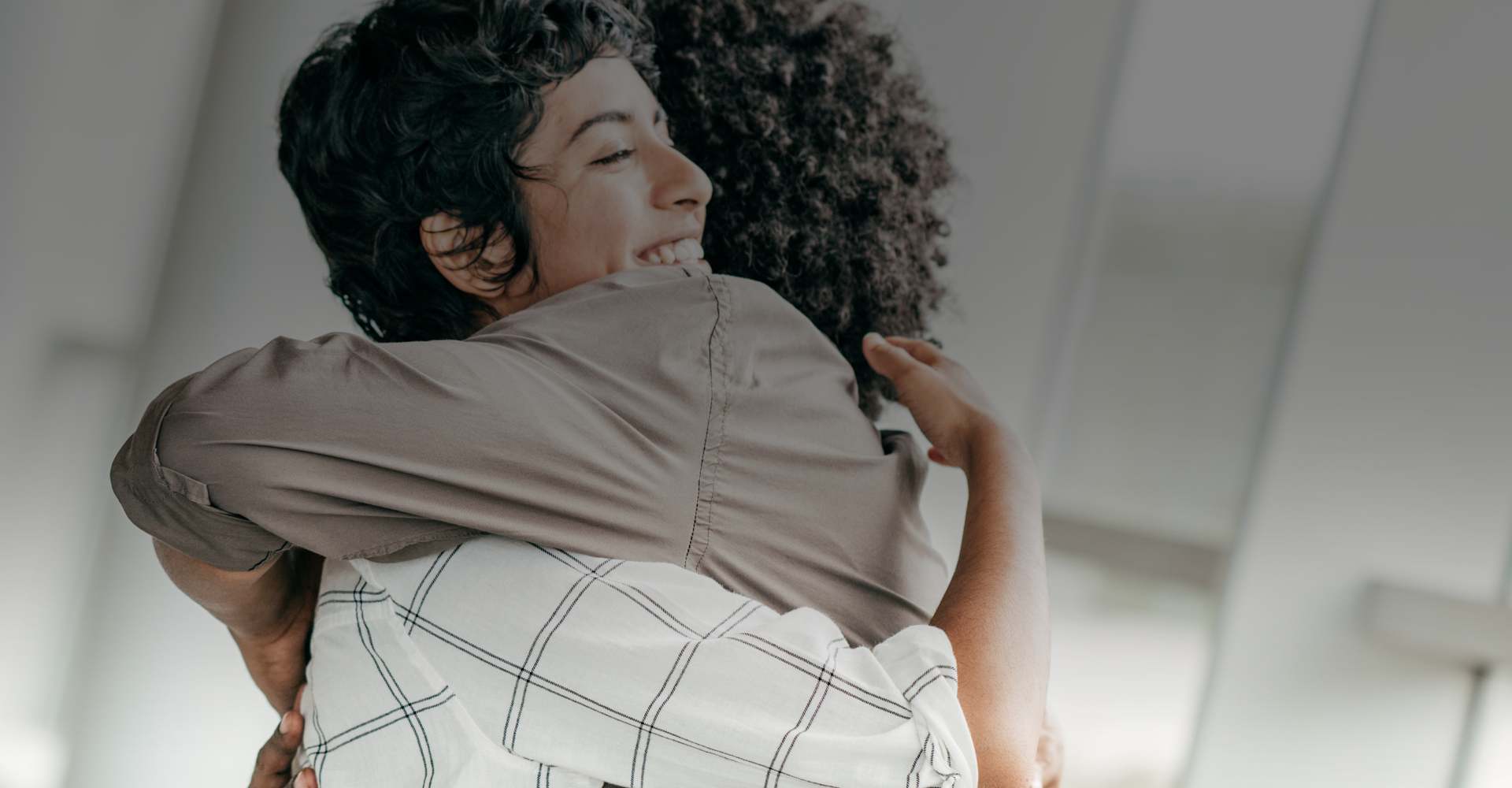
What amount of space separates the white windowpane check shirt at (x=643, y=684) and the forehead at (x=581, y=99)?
37cm

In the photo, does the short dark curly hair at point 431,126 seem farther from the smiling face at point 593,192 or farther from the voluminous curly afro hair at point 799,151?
the voluminous curly afro hair at point 799,151

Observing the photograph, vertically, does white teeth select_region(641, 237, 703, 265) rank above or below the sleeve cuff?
above

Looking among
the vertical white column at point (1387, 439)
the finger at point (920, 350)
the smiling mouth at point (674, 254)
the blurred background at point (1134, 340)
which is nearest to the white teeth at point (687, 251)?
the smiling mouth at point (674, 254)

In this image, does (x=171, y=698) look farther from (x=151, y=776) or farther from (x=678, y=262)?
(x=678, y=262)

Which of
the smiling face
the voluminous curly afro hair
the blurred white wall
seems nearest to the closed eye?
the smiling face

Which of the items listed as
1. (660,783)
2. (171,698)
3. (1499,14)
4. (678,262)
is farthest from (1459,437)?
(171,698)

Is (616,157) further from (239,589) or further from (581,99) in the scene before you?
(239,589)

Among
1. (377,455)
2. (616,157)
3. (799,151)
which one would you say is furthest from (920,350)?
(377,455)

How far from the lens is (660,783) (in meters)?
0.72

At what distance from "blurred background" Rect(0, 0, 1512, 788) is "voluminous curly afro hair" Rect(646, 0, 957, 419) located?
217 mm

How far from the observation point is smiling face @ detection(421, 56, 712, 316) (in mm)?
939

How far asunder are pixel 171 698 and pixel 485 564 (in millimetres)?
1022

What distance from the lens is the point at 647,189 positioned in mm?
981

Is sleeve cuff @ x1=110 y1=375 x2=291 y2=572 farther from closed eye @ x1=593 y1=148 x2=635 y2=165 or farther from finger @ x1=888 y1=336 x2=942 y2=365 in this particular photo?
finger @ x1=888 y1=336 x2=942 y2=365
